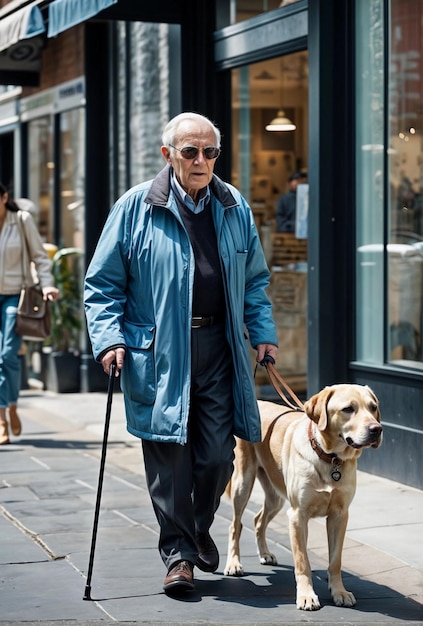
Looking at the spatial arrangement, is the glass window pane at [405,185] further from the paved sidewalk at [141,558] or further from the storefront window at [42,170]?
the storefront window at [42,170]

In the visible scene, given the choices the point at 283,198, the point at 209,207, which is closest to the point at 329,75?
the point at 209,207

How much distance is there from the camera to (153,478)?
212 inches

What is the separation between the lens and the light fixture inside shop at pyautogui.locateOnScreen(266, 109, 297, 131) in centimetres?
1318

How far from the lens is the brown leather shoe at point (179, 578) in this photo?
521cm

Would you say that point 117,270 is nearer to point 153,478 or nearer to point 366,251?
point 153,478

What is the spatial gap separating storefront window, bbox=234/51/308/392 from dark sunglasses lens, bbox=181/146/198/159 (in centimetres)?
459

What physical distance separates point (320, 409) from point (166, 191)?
1.16 metres

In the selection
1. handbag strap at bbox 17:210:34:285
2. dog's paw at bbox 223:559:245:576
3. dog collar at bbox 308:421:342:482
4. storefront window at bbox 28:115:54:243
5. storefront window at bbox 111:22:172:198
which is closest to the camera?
dog collar at bbox 308:421:342:482

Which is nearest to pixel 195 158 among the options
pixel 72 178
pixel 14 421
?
pixel 14 421

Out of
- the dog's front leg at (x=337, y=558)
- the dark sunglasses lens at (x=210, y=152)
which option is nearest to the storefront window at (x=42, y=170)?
the dark sunglasses lens at (x=210, y=152)

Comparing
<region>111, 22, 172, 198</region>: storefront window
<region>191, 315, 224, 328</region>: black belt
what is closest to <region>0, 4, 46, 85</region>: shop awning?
<region>111, 22, 172, 198</region>: storefront window

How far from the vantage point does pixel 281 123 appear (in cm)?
1347

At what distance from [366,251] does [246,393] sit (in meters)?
3.02

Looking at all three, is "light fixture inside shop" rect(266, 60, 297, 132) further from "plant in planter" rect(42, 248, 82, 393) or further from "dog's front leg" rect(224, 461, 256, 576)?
"dog's front leg" rect(224, 461, 256, 576)
